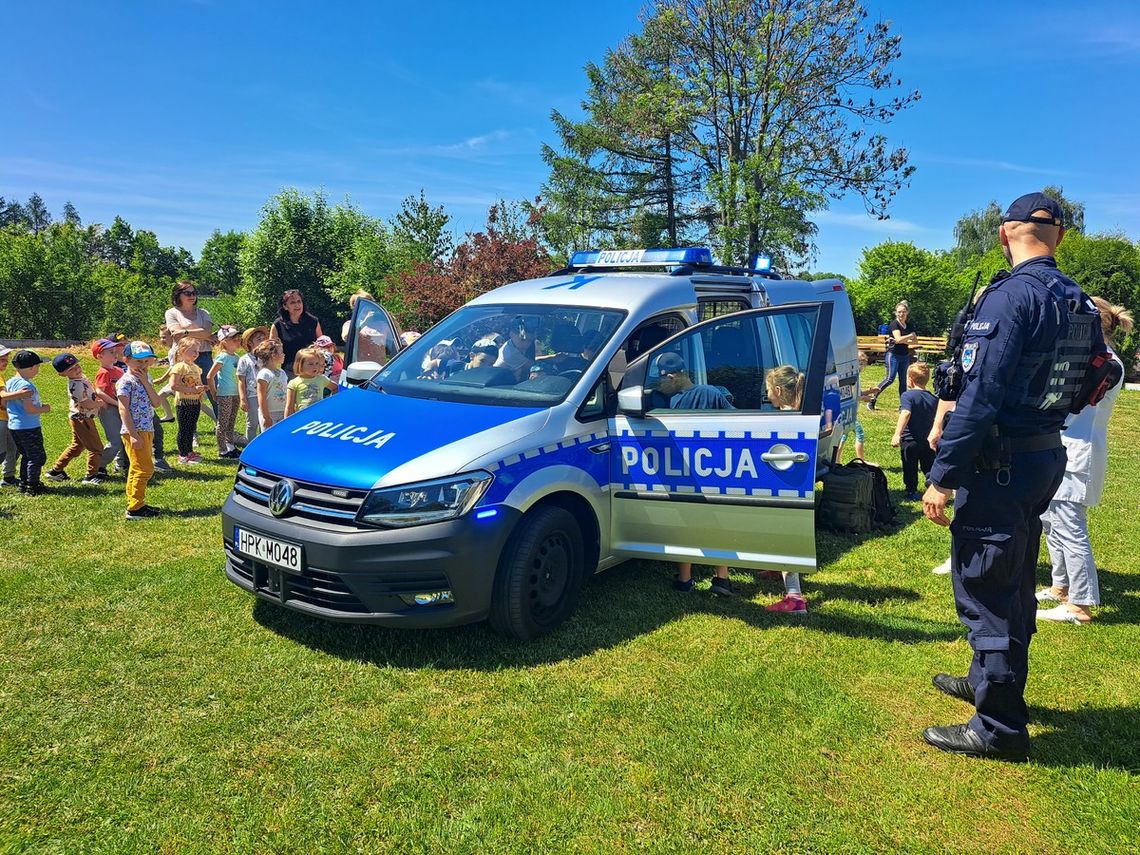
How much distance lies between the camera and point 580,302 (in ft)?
16.5

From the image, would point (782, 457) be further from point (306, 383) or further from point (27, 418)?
point (27, 418)

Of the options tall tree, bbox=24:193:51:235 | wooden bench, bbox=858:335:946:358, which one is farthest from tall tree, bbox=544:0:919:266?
tall tree, bbox=24:193:51:235

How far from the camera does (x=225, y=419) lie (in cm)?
904

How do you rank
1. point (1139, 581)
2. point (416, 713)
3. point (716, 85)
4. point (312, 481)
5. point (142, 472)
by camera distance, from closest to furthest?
A: point (416, 713) → point (312, 481) → point (1139, 581) → point (142, 472) → point (716, 85)

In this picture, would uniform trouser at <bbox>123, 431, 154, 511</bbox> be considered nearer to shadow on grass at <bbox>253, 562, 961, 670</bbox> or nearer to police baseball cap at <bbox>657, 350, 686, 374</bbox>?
shadow on grass at <bbox>253, 562, 961, 670</bbox>

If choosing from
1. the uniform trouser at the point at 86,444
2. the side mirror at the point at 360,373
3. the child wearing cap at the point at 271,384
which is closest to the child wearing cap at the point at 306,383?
the child wearing cap at the point at 271,384

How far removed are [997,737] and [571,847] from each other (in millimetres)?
1877

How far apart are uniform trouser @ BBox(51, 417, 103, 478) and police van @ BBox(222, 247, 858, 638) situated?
4075 mm

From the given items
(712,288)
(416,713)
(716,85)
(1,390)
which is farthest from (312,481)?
(716,85)

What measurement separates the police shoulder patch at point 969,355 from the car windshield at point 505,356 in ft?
6.85

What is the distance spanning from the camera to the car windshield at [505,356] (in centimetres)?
455

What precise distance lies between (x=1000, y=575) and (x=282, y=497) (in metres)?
3.40

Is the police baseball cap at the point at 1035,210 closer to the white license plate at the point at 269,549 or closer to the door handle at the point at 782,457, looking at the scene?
the door handle at the point at 782,457

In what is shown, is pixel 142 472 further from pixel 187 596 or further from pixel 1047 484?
pixel 1047 484
